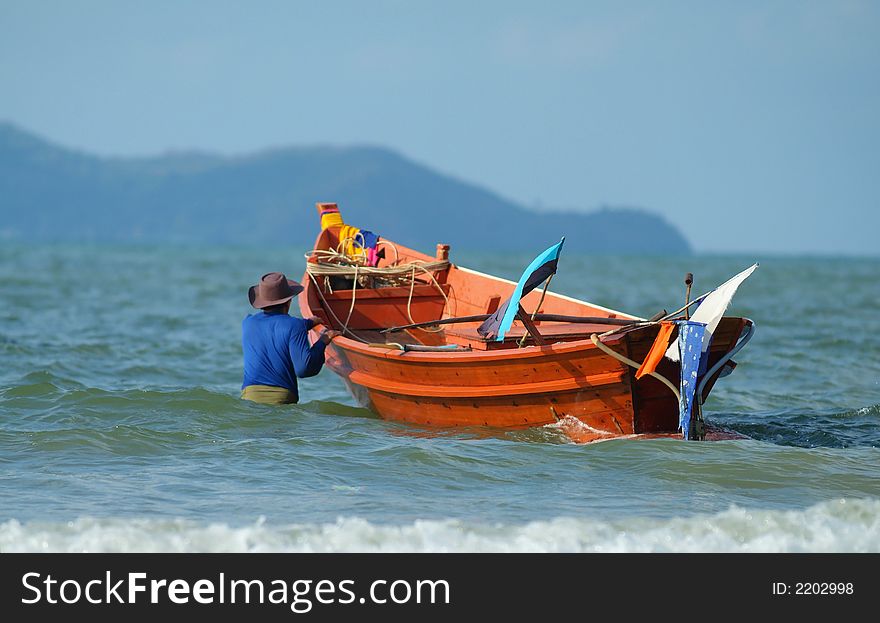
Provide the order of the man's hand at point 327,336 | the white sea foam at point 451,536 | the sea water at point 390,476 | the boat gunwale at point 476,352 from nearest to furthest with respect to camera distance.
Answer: the white sea foam at point 451,536
the sea water at point 390,476
the boat gunwale at point 476,352
the man's hand at point 327,336

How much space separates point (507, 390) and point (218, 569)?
10.9 feet

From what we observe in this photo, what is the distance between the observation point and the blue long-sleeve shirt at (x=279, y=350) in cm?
983

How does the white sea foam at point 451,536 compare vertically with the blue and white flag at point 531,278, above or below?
below

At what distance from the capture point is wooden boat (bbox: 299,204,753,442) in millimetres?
8500

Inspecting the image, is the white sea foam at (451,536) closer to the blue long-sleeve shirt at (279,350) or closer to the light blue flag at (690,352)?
the light blue flag at (690,352)

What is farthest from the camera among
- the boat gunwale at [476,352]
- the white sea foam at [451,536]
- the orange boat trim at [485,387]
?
the orange boat trim at [485,387]

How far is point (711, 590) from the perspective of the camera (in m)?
6.25

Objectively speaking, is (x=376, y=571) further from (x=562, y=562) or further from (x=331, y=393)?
(x=331, y=393)

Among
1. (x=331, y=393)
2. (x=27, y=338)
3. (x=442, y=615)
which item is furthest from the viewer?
(x=27, y=338)

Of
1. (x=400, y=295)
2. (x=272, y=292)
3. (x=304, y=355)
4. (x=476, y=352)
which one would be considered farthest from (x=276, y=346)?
(x=400, y=295)

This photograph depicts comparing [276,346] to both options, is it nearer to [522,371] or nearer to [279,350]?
[279,350]

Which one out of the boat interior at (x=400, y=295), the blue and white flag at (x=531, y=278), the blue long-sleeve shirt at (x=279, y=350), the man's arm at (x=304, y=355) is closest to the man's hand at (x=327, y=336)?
the blue long-sleeve shirt at (x=279, y=350)

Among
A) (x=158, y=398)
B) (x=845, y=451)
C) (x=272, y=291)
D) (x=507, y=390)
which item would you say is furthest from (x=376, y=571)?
(x=158, y=398)

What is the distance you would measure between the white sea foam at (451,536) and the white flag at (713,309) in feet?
4.92
